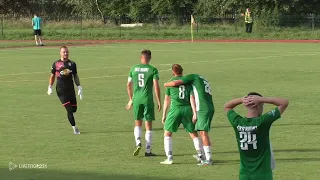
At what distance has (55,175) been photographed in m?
13.5

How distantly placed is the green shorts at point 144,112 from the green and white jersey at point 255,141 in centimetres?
633

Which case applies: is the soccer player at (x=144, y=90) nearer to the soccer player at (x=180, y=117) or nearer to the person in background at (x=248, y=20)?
the soccer player at (x=180, y=117)

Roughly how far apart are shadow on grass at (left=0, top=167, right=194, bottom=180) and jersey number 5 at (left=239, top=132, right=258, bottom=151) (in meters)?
4.23

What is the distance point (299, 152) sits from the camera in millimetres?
15594

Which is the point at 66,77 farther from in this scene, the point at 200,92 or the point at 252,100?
the point at 252,100

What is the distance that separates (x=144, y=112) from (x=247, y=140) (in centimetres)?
657

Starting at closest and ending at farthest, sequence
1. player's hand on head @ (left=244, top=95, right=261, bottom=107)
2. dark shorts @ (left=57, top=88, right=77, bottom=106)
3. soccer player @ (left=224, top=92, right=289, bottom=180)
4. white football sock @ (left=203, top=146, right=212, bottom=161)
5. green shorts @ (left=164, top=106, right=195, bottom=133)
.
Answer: player's hand on head @ (left=244, top=95, right=261, bottom=107)
soccer player @ (left=224, top=92, right=289, bottom=180)
white football sock @ (left=203, top=146, right=212, bottom=161)
green shorts @ (left=164, top=106, right=195, bottom=133)
dark shorts @ (left=57, top=88, right=77, bottom=106)

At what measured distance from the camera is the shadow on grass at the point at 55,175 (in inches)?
524

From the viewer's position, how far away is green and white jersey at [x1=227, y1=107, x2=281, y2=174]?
362 inches

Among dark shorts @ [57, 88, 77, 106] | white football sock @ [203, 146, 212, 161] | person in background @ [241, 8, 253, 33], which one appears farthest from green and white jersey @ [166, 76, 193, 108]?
person in background @ [241, 8, 253, 33]

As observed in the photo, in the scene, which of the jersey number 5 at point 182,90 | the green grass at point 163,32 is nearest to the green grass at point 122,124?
the jersey number 5 at point 182,90

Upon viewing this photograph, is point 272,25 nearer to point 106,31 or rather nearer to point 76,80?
point 106,31

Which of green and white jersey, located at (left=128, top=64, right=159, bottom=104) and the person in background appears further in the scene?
the person in background

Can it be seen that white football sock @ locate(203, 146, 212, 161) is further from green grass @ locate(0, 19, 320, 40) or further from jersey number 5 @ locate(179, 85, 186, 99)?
green grass @ locate(0, 19, 320, 40)
